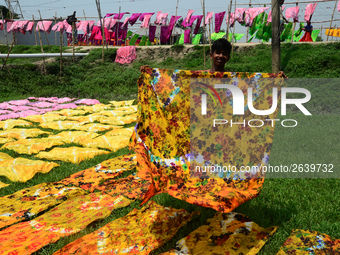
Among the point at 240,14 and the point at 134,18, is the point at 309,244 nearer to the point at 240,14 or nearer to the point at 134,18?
the point at 240,14

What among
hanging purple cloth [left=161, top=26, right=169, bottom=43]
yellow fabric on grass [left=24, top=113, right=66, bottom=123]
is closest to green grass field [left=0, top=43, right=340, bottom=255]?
yellow fabric on grass [left=24, top=113, right=66, bottom=123]

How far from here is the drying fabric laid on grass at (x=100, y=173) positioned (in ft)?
11.0

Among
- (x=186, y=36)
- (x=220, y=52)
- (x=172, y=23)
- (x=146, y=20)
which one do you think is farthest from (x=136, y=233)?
(x=146, y=20)

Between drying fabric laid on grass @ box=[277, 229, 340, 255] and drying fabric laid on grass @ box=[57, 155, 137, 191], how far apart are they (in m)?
2.15

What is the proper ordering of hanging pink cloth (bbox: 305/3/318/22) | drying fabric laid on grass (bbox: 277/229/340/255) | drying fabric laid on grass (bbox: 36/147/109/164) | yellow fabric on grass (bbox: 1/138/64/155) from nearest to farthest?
drying fabric laid on grass (bbox: 277/229/340/255) < drying fabric laid on grass (bbox: 36/147/109/164) < yellow fabric on grass (bbox: 1/138/64/155) < hanging pink cloth (bbox: 305/3/318/22)

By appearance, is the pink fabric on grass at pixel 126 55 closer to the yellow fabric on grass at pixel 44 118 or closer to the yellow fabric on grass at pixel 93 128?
the yellow fabric on grass at pixel 44 118

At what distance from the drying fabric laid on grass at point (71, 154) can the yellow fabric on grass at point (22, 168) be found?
29cm

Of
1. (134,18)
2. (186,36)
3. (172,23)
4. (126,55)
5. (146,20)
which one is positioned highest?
(134,18)

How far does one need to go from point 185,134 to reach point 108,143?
2.66 metres

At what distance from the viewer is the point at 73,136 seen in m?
5.25

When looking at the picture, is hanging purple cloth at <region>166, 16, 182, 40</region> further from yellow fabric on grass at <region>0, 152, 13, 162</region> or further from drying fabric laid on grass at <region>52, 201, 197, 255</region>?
drying fabric laid on grass at <region>52, 201, 197, 255</region>

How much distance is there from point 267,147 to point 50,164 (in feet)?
9.81

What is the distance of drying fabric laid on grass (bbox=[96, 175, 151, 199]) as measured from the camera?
306cm

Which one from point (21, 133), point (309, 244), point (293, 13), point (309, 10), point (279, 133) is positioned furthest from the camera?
point (293, 13)
